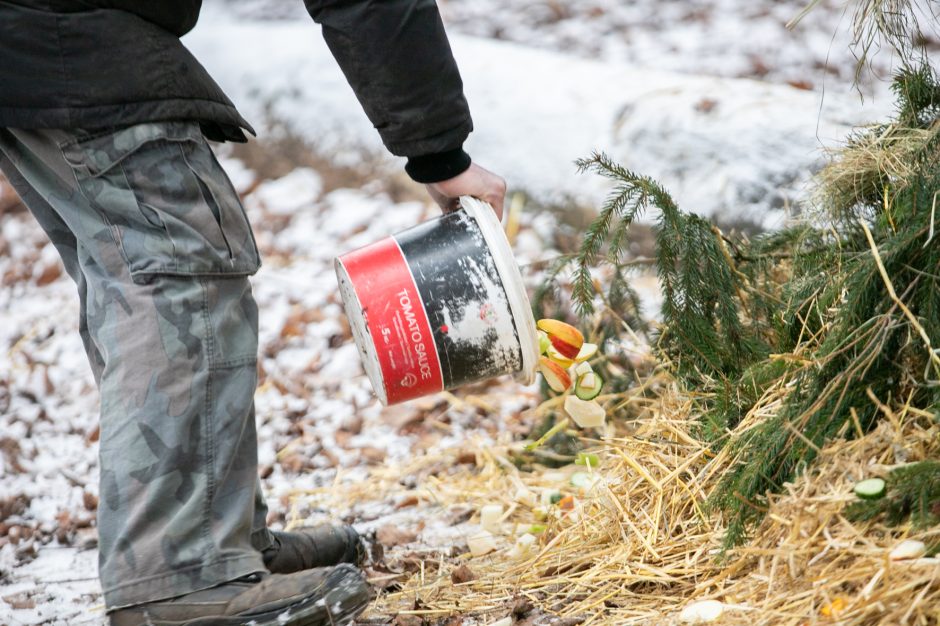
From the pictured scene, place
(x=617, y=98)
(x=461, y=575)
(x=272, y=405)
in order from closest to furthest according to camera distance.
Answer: (x=461, y=575)
(x=272, y=405)
(x=617, y=98)

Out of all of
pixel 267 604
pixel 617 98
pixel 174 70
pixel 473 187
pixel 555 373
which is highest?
pixel 617 98

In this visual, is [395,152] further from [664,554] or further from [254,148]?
[254,148]

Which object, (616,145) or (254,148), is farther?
(254,148)

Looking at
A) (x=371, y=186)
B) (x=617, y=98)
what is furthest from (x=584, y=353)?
(x=371, y=186)

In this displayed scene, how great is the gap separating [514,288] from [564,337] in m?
0.26

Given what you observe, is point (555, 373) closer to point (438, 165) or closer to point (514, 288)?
point (514, 288)

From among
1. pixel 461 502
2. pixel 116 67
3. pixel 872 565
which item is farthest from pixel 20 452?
pixel 872 565

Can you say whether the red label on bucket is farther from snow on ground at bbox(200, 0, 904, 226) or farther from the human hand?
snow on ground at bbox(200, 0, 904, 226)

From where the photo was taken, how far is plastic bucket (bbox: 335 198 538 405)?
1.85 meters

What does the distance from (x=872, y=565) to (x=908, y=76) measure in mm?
1062

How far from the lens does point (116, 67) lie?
163cm

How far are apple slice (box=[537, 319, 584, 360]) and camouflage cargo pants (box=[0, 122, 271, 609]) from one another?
70 cm

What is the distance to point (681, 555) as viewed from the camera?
1.75 meters

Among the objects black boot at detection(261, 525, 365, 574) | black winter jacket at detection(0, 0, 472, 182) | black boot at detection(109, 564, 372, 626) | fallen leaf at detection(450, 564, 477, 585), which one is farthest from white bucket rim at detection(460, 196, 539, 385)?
black boot at detection(261, 525, 365, 574)
